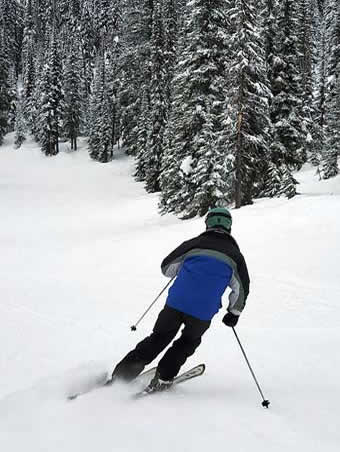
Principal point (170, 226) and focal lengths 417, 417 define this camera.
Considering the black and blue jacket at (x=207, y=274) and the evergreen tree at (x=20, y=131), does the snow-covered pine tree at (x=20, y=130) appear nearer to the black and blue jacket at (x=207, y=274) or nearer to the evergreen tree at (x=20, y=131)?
the evergreen tree at (x=20, y=131)

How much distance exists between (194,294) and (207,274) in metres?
0.25

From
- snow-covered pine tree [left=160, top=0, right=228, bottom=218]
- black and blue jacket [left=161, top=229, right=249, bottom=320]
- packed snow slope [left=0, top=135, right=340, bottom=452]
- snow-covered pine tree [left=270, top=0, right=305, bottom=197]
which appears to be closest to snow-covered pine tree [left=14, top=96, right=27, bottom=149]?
snow-covered pine tree [left=160, top=0, right=228, bottom=218]

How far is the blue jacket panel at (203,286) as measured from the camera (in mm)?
4258

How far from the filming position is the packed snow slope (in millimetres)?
3686

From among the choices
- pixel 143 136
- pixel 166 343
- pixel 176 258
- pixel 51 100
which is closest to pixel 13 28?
pixel 51 100

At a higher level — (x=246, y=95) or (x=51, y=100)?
(x=246, y=95)

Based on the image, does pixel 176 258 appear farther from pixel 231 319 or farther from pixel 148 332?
pixel 148 332

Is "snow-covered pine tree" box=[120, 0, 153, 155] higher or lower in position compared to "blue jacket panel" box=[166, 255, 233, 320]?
higher

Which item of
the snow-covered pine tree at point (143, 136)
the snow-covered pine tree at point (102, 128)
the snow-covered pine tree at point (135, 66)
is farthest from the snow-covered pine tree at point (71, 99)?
the snow-covered pine tree at point (143, 136)

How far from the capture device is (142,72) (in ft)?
151

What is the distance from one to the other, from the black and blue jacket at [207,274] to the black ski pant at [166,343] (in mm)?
114

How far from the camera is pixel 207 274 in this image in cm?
426

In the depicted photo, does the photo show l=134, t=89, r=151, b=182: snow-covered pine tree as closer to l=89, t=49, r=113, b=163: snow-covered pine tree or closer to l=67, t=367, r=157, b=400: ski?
l=89, t=49, r=113, b=163: snow-covered pine tree

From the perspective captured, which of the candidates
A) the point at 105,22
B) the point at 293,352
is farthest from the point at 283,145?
the point at 105,22
